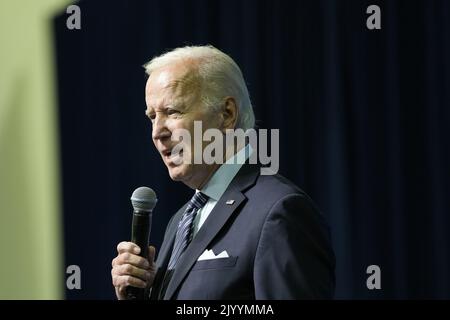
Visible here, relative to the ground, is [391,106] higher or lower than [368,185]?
higher

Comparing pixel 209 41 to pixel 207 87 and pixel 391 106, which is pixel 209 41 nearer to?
pixel 391 106

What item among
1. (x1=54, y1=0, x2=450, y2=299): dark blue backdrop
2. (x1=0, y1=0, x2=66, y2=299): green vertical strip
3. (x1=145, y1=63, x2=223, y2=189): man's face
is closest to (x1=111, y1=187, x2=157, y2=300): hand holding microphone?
(x1=145, y1=63, x2=223, y2=189): man's face

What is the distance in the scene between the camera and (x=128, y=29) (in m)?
3.54

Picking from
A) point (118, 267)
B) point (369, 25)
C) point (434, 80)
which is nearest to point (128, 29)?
point (369, 25)

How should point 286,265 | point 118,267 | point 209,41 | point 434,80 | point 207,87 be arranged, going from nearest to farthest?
point 286,265, point 118,267, point 207,87, point 434,80, point 209,41

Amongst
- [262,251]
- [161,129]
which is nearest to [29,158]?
[161,129]

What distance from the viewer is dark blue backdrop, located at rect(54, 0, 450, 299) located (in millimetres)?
3107

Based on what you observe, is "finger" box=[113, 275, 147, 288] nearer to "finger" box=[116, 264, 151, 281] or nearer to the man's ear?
"finger" box=[116, 264, 151, 281]

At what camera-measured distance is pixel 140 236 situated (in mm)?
1814

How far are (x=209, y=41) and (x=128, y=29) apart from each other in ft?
1.27

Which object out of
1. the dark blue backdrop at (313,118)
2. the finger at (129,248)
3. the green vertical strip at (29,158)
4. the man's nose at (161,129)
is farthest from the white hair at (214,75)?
the green vertical strip at (29,158)

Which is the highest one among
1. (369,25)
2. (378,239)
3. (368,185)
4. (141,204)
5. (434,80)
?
(369,25)

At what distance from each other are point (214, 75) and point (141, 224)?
41 centimetres

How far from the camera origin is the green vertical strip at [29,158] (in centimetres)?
354
